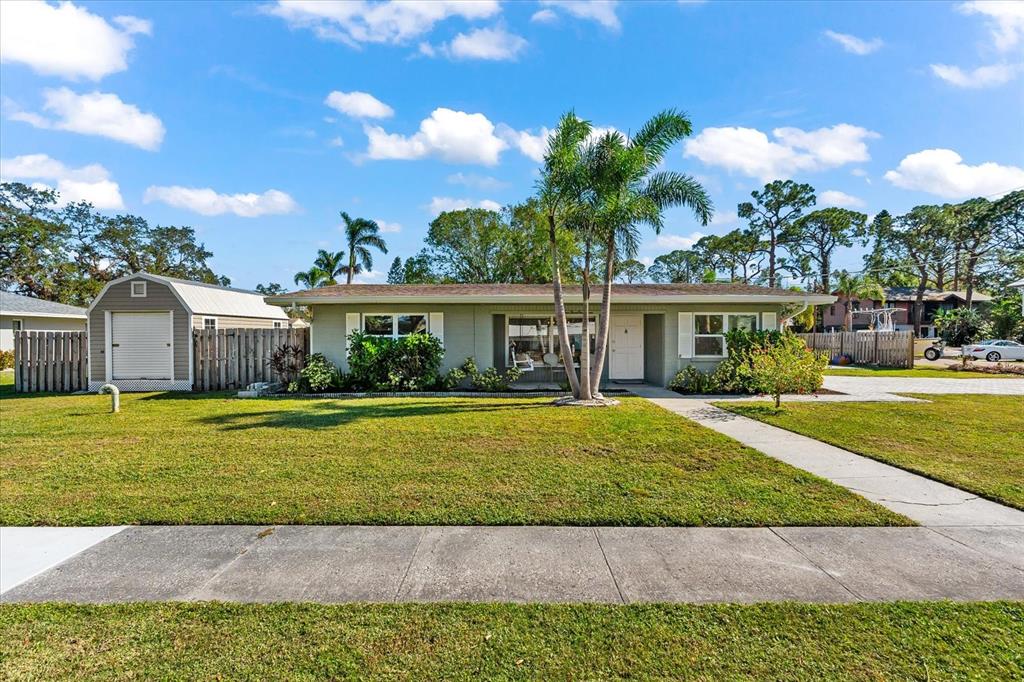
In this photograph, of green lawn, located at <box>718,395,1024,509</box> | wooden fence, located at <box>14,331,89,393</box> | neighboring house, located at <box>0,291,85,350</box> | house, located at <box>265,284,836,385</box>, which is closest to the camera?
green lawn, located at <box>718,395,1024,509</box>

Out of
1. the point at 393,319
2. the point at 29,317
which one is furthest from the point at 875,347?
the point at 29,317

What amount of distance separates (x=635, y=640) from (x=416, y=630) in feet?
3.72

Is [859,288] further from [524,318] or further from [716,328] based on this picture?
[524,318]

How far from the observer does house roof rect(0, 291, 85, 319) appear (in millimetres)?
19531

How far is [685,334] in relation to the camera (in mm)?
13008

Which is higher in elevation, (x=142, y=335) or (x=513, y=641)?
(x=142, y=335)

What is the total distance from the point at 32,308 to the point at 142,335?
12970 millimetres

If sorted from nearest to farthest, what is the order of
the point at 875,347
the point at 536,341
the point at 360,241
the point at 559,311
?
the point at 559,311 < the point at 536,341 < the point at 875,347 < the point at 360,241

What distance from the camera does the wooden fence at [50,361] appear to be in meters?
12.6

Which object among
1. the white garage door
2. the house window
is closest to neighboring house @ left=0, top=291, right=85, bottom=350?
the white garage door

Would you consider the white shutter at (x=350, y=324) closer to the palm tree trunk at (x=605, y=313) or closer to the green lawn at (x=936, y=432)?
the palm tree trunk at (x=605, y=313)

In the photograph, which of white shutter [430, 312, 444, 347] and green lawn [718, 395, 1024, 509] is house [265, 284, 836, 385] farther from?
green lawn [718, 395, 1024, 509]

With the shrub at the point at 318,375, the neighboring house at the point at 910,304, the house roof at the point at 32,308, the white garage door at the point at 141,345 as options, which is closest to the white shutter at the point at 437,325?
the shrub at the point at 318,375

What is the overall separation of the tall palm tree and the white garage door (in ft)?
39.3
